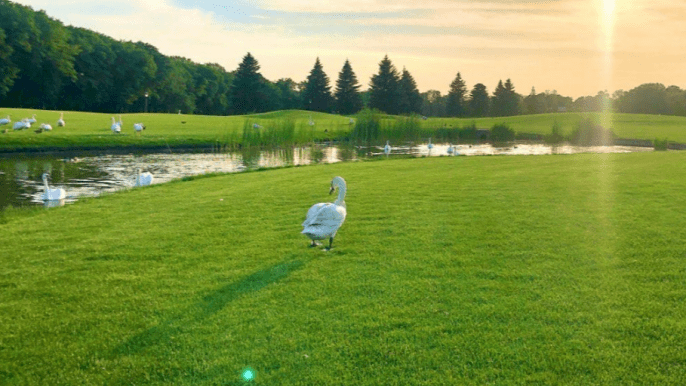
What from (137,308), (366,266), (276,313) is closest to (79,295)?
(137,308)

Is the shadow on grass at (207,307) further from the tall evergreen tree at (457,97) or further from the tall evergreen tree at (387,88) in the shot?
the tall evergreen tree at (457,97)

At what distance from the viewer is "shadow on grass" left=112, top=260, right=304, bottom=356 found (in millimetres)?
5277

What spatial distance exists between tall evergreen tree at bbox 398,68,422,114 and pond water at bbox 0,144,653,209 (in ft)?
213

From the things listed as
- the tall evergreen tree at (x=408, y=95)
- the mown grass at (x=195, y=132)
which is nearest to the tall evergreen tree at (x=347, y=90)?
the tall evergreen tree at (x=408, y=95)

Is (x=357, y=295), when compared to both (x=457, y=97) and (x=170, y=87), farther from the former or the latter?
(x=457, y=97)

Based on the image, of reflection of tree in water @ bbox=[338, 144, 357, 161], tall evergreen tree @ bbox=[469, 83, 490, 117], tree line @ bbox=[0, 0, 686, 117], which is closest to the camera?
reflection of tree in water @ bbox=[338, 144, 357, 161]

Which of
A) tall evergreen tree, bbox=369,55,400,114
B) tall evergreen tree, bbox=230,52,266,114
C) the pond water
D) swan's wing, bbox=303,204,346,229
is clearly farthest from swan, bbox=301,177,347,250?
tall evergreen tree, bbox=230,52,266,114

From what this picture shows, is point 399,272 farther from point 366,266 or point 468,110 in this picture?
point 468,110

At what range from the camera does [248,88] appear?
335ft

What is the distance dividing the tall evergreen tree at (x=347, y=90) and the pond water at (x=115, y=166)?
6688 centimetres

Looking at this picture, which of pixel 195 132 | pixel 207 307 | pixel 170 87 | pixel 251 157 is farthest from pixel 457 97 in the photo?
pixel 207 307

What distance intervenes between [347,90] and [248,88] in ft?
64.2

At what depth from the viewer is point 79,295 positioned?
6.53m

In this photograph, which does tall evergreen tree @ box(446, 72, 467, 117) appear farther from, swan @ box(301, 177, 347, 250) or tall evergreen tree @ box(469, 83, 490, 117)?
swan @ box(301, 177, 347, 250)
